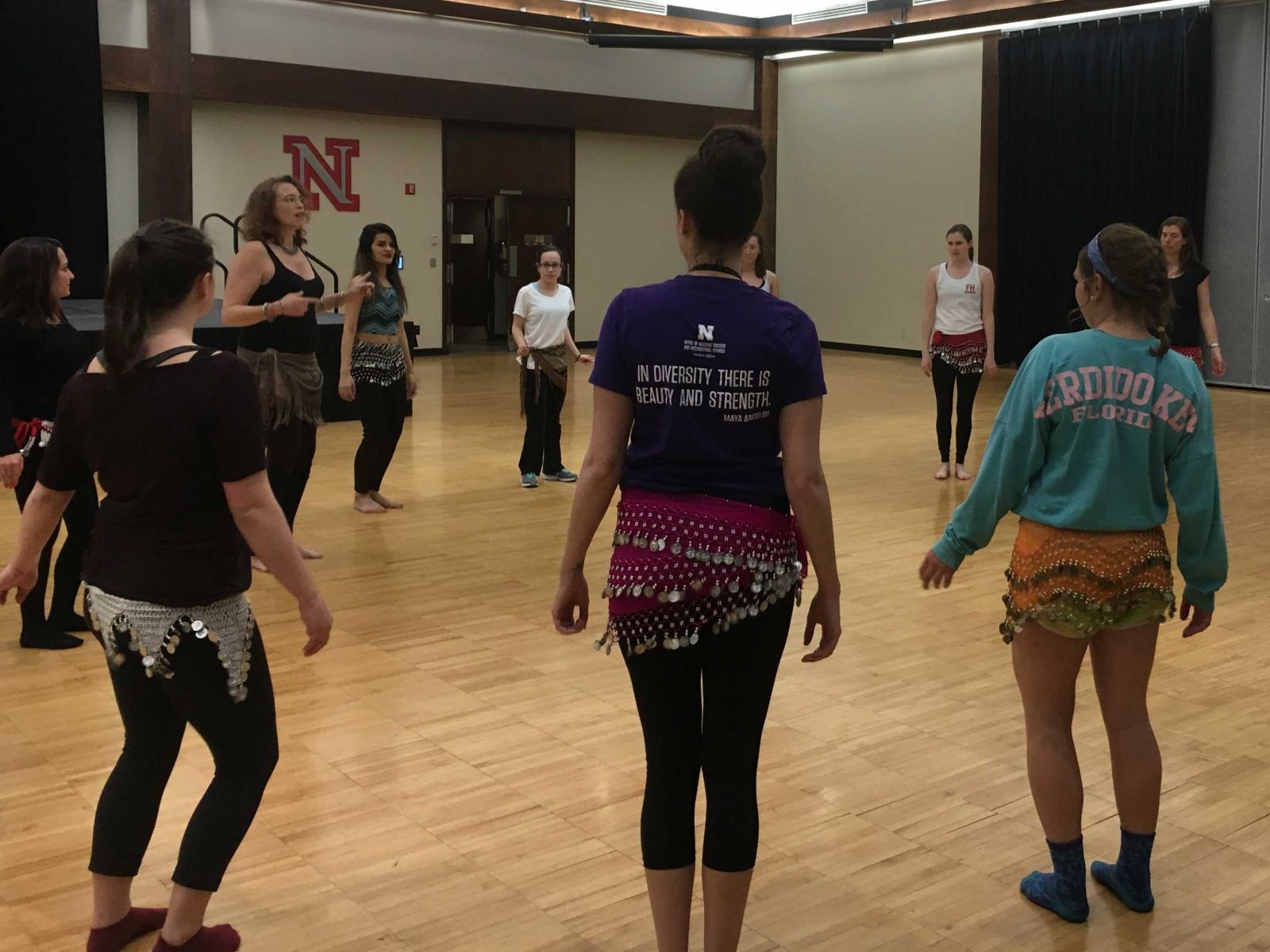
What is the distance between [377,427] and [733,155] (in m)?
5.18

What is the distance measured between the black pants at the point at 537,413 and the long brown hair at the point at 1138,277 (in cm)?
553

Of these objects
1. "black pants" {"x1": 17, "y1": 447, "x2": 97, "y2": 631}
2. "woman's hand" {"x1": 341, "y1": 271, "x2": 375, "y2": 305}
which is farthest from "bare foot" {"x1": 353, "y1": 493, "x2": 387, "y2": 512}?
"black pants" {"x1": 17, "y1": 447, "x2": 97, "y2": 631}

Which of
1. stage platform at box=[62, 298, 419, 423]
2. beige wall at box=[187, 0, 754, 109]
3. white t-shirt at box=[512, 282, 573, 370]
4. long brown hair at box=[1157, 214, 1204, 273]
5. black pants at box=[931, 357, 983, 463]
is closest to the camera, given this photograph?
long brown hair at box=[1157, 214, 1204, 273]

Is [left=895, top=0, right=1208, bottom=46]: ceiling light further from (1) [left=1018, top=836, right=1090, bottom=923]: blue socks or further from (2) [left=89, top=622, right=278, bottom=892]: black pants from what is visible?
(2) [left=89, top=622, right=278, bottom=892]: black pants

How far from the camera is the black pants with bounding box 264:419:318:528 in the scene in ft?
17.9

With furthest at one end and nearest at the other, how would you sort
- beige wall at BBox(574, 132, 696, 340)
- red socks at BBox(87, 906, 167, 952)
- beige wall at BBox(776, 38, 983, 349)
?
beige wall at BBox(574, 132, 696, 340)
beige wall at BBox(776, 38, 983, 349)
red socks at BBox(87, 906, 167, 952)

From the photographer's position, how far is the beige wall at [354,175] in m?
14.4

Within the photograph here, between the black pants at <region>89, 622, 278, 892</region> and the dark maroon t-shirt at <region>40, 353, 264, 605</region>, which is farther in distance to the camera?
the black pants at <region>89, 622, 278, 892</region>

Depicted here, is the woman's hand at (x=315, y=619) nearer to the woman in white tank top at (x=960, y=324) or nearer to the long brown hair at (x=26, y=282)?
the long brown hair at (x=26, y=282)

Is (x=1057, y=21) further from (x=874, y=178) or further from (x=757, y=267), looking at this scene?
(x=757, y=267)

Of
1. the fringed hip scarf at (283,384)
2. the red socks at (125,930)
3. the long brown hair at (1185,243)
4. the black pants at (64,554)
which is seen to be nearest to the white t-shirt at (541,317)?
the fringed hip scarf at (283,384)

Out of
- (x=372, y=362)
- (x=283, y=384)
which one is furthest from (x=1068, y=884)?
(x=372, y=362)

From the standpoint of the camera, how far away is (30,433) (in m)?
4.53

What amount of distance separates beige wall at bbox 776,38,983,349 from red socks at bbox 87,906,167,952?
15.1 m
